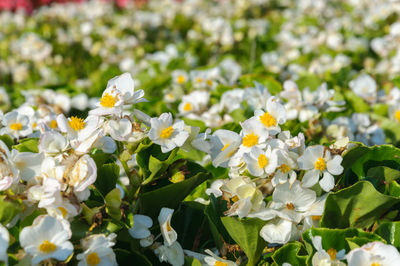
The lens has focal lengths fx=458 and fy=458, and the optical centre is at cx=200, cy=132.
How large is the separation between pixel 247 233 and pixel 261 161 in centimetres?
20

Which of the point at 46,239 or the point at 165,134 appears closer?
the point at 46,239

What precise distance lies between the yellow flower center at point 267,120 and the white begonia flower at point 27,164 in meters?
0.61

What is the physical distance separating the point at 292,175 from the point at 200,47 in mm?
3207

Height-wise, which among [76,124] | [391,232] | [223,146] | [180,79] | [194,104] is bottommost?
[180,79]

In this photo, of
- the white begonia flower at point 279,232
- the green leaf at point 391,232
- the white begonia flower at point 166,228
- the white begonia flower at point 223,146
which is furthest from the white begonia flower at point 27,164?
the green leaf at point 391,232

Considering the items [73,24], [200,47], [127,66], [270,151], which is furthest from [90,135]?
[73,24]

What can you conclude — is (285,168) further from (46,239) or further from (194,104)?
(194,104)

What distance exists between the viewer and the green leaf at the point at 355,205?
114cm

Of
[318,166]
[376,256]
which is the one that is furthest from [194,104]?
[376,256]

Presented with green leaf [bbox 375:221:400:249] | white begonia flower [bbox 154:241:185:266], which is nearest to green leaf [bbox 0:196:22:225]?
white begonia flower [bbox 154:241:185:266]

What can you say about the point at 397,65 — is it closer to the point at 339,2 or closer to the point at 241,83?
the point at 241,83

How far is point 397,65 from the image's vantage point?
119 inches

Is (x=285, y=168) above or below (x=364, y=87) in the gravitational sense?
above

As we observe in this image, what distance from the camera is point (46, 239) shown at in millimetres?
981
